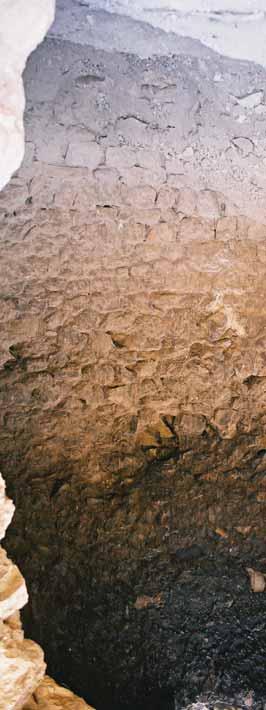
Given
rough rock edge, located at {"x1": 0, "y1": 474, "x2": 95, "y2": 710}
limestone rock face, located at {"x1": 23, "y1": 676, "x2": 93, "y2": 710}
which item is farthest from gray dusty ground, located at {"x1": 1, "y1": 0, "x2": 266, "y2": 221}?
limestone rock face, located at {"x1": 23, "y1": 676, "x2": 93, "y2": 710}

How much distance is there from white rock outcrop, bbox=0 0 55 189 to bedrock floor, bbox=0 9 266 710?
1.79 feet

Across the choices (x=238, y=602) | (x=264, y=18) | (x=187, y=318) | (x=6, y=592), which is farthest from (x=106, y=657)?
(x=264, y=18)

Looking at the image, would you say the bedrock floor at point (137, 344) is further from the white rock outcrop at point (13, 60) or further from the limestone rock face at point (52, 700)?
the white rock outcrop at point (13, 60)

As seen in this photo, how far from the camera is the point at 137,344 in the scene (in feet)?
7.11

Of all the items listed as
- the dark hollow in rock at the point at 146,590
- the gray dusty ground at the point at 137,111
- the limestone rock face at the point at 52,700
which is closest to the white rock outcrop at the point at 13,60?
the gray dusty ground at the point at 137,111

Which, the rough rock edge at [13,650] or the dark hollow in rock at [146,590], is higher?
the rough rock edge at [13,650]

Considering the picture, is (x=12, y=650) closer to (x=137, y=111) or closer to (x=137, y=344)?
(x=137, y=344)

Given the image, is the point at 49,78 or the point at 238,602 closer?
the point at 238,602

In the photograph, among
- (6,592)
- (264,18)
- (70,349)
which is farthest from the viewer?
(70,349)

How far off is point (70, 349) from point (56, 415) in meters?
0.24

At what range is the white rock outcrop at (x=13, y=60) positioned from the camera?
54.5 inches

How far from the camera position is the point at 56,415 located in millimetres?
2055

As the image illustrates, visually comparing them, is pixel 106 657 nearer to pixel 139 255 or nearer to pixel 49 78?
pixel 139 255

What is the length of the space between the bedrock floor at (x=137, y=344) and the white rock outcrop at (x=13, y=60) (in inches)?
21.5
